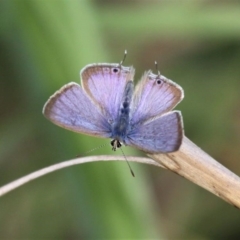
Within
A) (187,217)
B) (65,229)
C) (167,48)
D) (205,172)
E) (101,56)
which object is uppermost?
(101,56)

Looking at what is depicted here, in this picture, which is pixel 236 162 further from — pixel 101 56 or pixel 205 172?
pixel 205 172

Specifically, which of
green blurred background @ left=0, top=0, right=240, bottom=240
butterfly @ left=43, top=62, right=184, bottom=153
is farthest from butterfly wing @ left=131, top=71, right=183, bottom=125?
green blurred background @ left=0, top=0, right=240, bottom=240

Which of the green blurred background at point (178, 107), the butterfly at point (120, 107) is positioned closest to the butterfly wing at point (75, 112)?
the butterfly at point (120, 107)

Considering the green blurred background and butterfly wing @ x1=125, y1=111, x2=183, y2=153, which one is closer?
butterfly wing @ x1=125, y1=111, x2=183, y2=153

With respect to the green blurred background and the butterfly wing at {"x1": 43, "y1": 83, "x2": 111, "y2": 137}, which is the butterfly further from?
the green blurred background

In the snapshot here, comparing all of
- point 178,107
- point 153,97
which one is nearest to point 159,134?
point 153,97

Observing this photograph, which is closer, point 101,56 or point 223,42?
point 101,56

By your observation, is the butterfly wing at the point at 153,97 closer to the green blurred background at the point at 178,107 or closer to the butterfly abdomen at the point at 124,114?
the butterfly abdomen at the point at 124,114

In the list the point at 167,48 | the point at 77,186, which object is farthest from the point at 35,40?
the point at 167,48

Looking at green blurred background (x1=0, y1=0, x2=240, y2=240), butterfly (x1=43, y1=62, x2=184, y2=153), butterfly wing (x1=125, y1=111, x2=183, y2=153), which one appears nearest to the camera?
butterfly wing (x1=125, y1=111, x2=183, y2=153)
